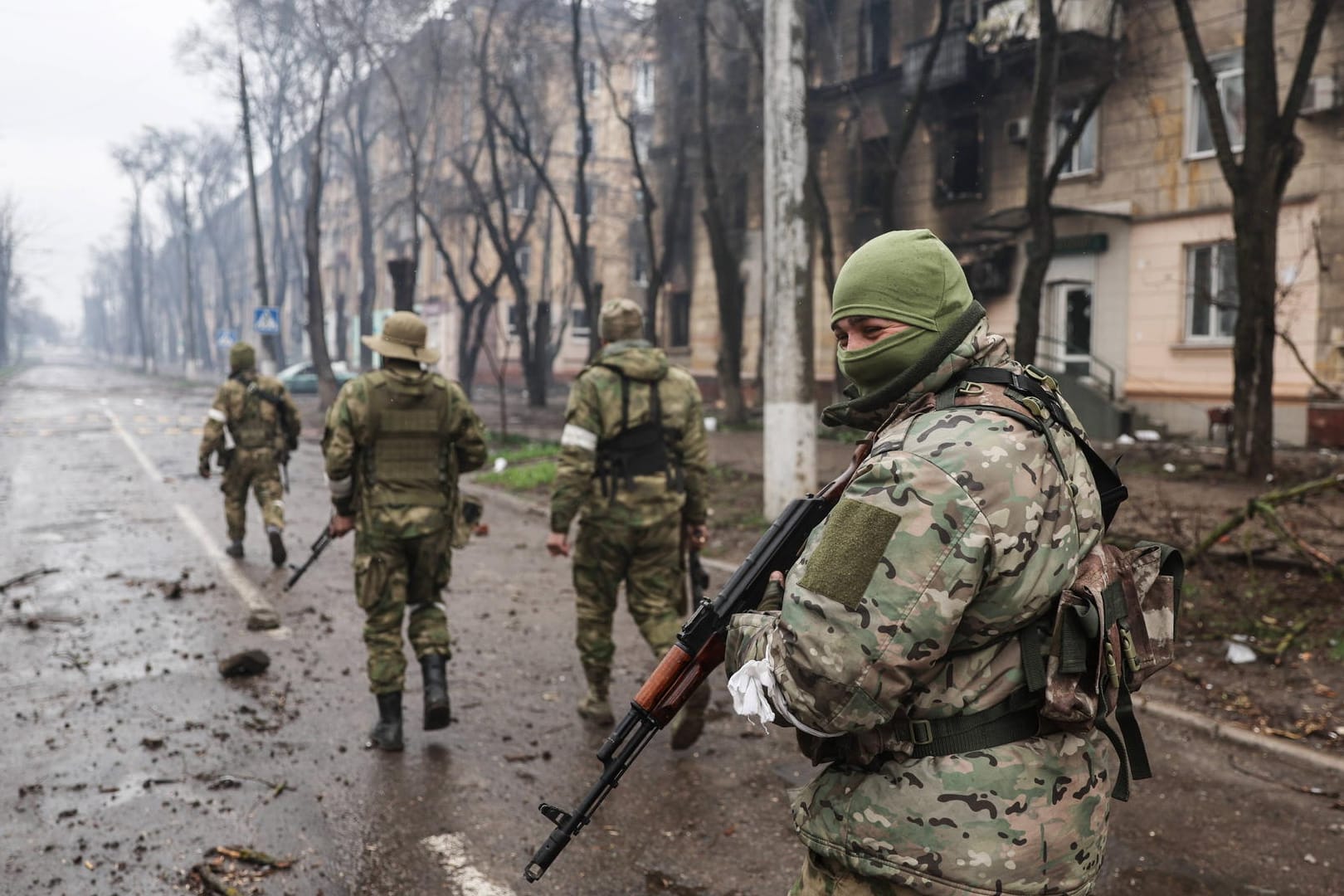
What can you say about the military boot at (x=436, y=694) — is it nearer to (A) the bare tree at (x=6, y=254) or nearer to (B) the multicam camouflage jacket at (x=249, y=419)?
(B) the multicam camouflage jacket at (x=249, y=419)

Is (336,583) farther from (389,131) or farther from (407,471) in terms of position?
(389,131)

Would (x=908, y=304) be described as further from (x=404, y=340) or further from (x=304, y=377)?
(x=304, y=377)

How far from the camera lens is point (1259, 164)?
31.0 ft

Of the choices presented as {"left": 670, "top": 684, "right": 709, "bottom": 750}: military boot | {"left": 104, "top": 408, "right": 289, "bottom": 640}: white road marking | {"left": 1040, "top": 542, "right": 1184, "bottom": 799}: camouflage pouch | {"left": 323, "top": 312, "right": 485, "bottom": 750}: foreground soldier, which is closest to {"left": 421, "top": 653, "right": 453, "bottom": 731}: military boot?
{"left": 323, "top": 312, "right": 485, "bottom": 750}: foreground soldier

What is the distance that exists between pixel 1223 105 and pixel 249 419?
15.2m

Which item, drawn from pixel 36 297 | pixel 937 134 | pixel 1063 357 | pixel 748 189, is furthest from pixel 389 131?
pixel 36 297

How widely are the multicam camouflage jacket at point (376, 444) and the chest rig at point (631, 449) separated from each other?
78cm

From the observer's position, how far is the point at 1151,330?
1805 centimetres

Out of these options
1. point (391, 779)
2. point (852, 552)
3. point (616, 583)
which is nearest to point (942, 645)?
point (852, 552)

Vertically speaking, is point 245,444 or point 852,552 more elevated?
point 852,552

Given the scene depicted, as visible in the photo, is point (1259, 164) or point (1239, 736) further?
point (1259, 164)

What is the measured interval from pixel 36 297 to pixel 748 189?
118m

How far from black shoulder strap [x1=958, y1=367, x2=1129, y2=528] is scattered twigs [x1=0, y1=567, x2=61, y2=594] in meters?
7.88

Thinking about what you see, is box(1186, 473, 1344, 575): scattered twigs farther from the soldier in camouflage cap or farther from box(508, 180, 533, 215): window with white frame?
box(508, 180, 533, 215): window with white frame
